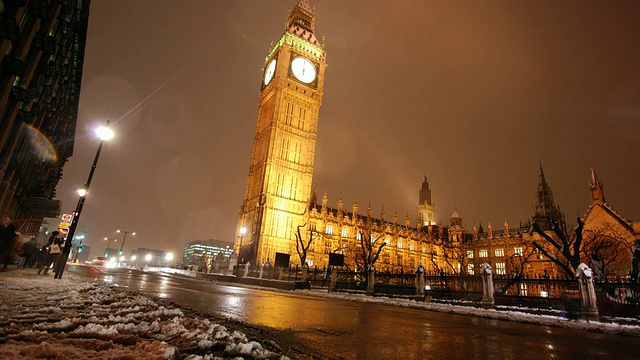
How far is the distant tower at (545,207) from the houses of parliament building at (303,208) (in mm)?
1660

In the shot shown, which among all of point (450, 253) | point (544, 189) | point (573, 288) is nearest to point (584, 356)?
point (573, 288)

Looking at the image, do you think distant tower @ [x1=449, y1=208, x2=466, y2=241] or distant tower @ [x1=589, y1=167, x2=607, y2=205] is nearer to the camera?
distant tower @ [x1=589, y1=167, x2=607, y2=205]

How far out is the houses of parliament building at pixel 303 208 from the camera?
48.8 meters

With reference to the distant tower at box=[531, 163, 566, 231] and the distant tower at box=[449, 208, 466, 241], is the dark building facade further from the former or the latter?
the distant tower at box=[531, 163, 566, 231]

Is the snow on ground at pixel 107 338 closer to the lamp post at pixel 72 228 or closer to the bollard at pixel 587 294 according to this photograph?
the lamp post at pixel 72 228

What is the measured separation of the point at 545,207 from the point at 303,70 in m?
64.9

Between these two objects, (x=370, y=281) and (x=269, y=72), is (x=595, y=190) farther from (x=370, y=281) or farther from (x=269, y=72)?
(x=269, y=72)

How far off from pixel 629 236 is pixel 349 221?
3972 cm

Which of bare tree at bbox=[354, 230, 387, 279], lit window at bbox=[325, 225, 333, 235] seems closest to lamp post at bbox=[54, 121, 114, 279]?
bare tree at bbox=[354, 230, 387, 279]

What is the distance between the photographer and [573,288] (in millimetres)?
16812

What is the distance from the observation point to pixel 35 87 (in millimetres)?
12219

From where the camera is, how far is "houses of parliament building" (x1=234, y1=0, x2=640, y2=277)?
48.8 meters

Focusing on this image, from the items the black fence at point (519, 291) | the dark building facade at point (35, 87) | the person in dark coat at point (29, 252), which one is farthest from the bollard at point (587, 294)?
the person in dark coat at point (29, 252)

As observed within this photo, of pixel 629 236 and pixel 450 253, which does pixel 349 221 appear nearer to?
pixel 450 253
